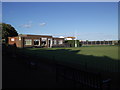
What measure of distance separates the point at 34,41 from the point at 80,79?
3104 cm

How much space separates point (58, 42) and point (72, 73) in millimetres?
35153

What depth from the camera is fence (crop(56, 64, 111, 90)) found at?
395 cm

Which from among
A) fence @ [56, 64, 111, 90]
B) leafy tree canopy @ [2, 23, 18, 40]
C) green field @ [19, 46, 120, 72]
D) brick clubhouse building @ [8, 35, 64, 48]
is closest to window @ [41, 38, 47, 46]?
brick clubhouse building @ [8, 35, 64, 48]

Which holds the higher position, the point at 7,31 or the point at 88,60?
the point at 7,31

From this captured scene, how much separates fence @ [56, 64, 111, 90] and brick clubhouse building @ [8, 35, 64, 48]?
2769cm

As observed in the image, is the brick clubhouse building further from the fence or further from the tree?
the fence

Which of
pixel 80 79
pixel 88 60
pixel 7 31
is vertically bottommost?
pixel 88 60

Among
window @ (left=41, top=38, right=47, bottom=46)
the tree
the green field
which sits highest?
the tree

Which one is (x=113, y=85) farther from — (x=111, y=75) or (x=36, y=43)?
(x=36, y=43)

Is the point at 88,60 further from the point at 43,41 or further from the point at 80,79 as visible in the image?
the point at 43,41

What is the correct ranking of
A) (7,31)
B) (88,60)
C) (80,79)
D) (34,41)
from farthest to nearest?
(7,31) → (34,41) → (88,60) → (80,79)

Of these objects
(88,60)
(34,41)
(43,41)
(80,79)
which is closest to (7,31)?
(34,41)

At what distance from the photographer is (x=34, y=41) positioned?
Result: 34.5 meters

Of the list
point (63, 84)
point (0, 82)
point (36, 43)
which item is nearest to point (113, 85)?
point (63, 84)
